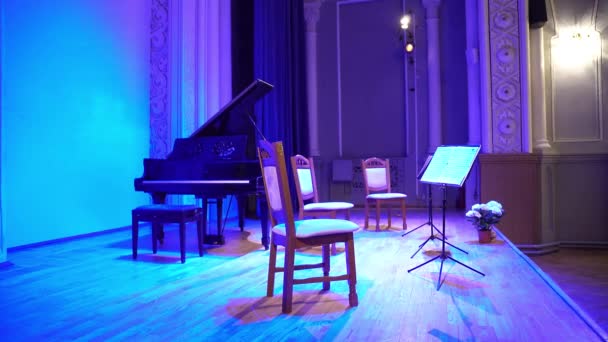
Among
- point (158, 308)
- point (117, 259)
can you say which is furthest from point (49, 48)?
point (158, 308)

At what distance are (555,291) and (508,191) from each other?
9.29 feet

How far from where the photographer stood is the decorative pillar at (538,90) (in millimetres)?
5320

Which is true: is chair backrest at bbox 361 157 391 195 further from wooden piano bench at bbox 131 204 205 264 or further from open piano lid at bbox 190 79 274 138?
wooden piano bench at bbox 131 204 205 264

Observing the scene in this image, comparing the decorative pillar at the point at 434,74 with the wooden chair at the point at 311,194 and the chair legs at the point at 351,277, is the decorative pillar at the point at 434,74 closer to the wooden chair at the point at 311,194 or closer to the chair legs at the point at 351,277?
the wooden chair at the point at 311,194

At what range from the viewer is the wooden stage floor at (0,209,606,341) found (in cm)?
178

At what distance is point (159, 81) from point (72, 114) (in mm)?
1346

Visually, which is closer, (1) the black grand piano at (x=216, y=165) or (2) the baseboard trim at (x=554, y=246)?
(1) the black grand piano at (x=216, y=165)

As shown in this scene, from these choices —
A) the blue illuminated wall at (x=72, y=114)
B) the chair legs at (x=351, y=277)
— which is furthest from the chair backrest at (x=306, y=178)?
the blue illuminated wall at (x=72, y=114)

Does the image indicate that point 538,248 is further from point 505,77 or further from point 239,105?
point 239,105

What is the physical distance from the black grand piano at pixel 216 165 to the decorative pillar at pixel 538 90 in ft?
12.2

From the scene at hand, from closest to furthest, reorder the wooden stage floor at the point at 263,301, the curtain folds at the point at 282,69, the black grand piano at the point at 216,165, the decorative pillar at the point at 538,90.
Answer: the wooden stage floor at the point at 263,301 → the black grand piano at the point at 216,165 → the decorative pillar at the point at 538,90 → the curtain folds at the point at 282,69

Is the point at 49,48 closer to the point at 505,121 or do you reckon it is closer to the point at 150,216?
the point at 150,216

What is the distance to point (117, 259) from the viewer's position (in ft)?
10.9

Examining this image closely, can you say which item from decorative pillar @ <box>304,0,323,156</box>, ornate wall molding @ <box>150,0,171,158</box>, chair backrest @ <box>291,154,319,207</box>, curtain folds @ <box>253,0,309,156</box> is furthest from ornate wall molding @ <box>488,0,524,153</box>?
ornate wall molding @ <box>150,0,171,158</box>
